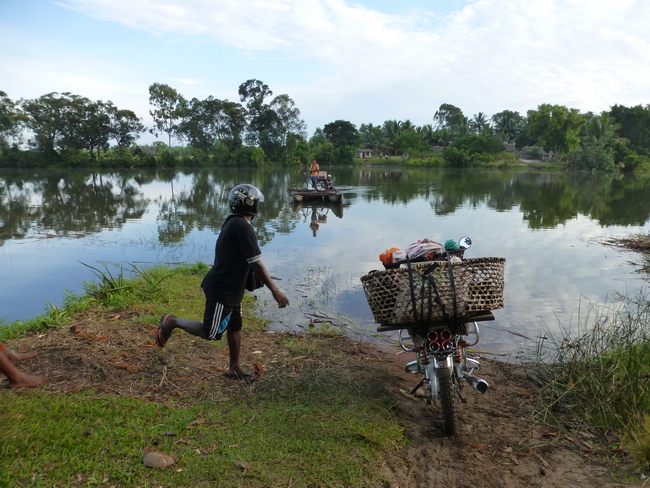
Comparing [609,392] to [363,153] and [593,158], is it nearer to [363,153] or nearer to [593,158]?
[593,158]

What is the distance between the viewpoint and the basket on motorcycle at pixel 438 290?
9.29 ft

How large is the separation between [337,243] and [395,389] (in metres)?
8.19

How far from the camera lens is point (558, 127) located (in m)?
58.9

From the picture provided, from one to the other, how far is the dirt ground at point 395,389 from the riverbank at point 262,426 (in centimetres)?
1

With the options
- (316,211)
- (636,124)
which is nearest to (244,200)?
(316,211)

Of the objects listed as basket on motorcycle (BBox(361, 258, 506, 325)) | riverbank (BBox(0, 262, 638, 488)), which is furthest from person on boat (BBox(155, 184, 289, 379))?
basket on motorcycle (BBox(361, 258, 506, 325))

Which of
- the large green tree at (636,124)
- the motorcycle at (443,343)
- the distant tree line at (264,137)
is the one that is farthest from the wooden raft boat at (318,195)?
the large green tree at (636,124)

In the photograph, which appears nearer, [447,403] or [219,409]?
[447,403]

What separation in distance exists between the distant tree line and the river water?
37808 mm

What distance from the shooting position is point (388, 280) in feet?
9.62

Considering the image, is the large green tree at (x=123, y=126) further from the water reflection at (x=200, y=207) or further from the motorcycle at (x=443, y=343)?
the motorcycle at (x=443, y=343)

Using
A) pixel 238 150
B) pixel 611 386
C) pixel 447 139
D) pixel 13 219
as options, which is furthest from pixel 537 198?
pixel 447 139

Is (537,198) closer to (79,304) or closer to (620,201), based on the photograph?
(620,201)

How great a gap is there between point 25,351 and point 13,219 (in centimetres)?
1305
